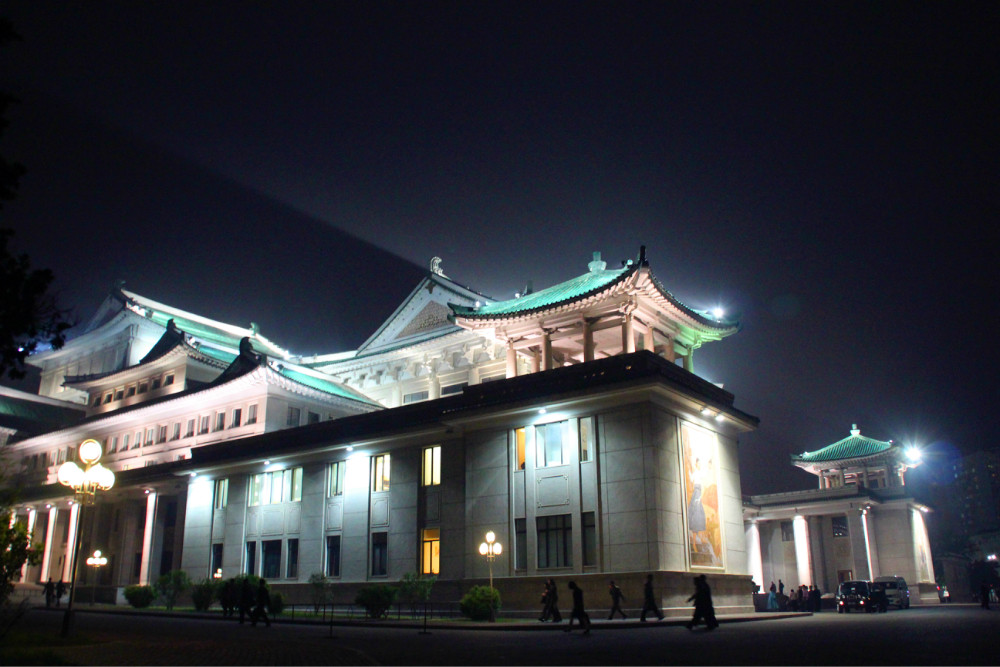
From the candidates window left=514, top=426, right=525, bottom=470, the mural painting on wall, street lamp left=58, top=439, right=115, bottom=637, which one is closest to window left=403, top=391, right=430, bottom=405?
window left=514, top=426, right=525, bottom=470

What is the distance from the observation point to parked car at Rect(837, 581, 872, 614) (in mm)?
35281

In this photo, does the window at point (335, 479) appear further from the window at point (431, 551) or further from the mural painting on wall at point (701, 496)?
the mural painting on wall at point (701, 496)

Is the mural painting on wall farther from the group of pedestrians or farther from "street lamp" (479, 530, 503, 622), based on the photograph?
"street lamp" (479, 530, 503, 622)

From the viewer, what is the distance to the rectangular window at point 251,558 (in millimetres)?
37281

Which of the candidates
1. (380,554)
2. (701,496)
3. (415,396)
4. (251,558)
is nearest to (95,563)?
(251,558)

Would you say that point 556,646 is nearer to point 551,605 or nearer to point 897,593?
point 551,605

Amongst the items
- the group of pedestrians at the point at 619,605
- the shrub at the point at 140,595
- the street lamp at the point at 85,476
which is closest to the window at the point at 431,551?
the group of pedestrians at the point at 619,605

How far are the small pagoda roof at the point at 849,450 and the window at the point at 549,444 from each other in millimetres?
34384

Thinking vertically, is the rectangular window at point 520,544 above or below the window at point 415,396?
below

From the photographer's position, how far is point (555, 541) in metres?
27.8

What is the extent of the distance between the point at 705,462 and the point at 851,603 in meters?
12.1

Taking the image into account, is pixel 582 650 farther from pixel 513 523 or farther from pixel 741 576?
pixel 741 576

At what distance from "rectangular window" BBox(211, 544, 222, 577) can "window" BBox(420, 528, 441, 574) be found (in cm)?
1297

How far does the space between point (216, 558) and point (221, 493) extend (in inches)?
127
